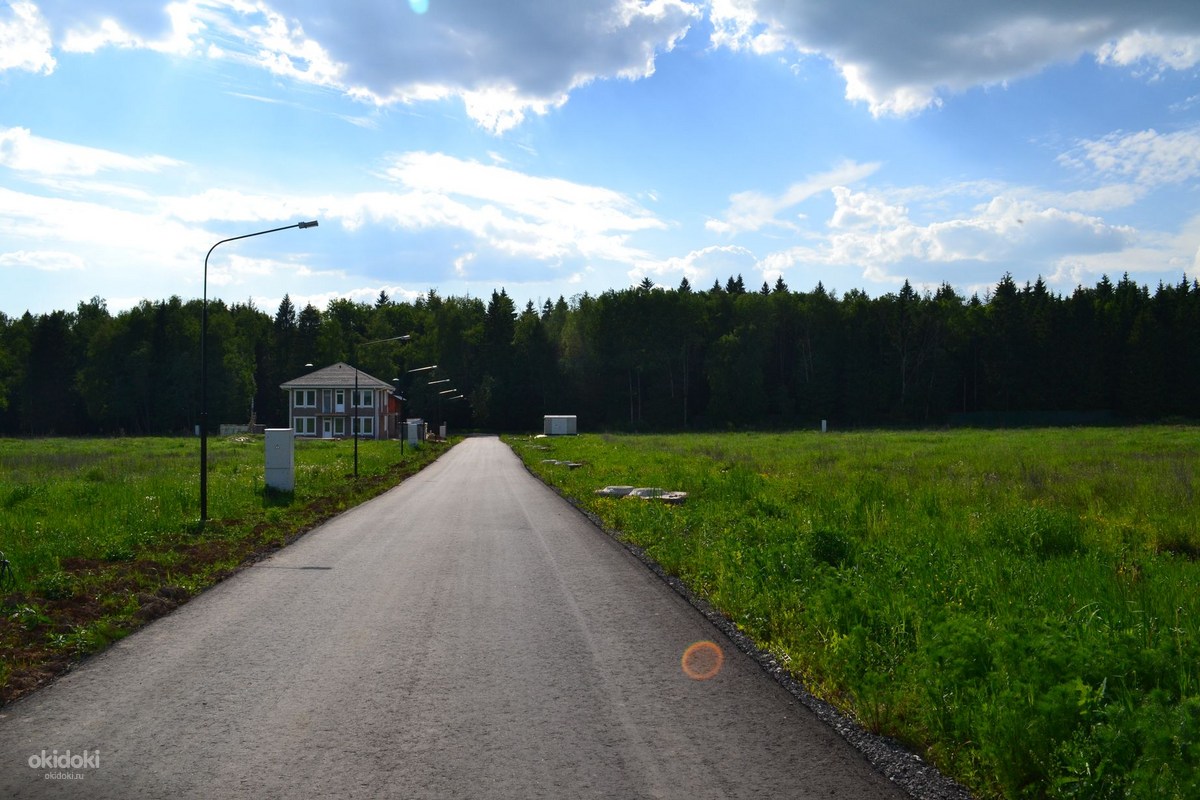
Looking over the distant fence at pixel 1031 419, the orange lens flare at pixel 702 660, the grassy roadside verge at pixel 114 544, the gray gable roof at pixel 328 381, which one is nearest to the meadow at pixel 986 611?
the orange lens flare at pixel 702 660

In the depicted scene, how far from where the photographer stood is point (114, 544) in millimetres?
12812

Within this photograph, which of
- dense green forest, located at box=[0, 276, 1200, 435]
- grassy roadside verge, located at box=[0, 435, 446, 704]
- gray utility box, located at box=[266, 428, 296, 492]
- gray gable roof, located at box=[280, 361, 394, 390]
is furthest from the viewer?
dense green forest, located at box=[0, 276, 1200, 435]

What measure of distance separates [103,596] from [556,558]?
5959 mm

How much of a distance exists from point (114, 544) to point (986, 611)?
12124mm

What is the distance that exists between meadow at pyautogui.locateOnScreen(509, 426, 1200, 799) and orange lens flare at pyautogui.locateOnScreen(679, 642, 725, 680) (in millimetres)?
525

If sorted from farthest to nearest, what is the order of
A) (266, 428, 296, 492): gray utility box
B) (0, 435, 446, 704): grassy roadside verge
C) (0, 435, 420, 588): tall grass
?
1. (266, 428, 296, 492): gray utility box
2. (0, 435, 420, 588): tall grass
3. (0, 435, 446, 704): grassy roadside verge

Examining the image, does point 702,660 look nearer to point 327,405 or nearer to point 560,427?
point 560,427

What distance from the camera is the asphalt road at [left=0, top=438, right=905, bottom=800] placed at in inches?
188

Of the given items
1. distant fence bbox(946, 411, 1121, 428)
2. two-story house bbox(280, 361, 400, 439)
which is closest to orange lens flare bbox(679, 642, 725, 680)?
two-story house bbox(280, 361, 400, 439)

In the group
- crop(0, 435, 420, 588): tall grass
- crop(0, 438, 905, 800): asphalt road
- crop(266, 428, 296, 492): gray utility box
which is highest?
crop(266, 428, 296, 492): gray utility box

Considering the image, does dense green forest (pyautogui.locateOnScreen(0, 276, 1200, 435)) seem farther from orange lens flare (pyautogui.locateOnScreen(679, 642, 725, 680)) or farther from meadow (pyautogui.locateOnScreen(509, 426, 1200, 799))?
orange lens flare (pyautogui.locateOnScreen(679, 642, 725, 680))

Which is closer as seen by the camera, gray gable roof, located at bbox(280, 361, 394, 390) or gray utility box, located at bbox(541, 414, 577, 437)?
gray utility box, located at bbox(541, 414, 577, 437)

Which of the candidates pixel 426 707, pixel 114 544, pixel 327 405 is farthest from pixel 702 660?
pixel 327 405

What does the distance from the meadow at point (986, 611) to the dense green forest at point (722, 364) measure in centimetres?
7623
